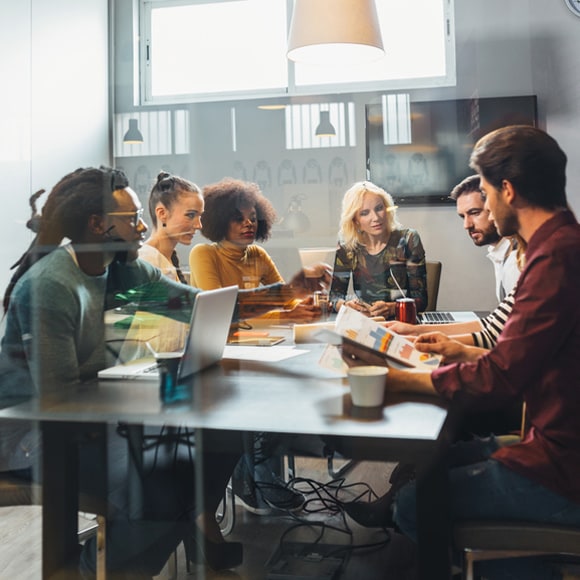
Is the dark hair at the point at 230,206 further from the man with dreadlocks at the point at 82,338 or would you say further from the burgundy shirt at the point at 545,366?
the burgundy shirt at the point at 545,366

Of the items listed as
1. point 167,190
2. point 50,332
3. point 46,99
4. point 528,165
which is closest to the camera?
point 528,165

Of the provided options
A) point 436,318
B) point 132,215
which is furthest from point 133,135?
point 436,318

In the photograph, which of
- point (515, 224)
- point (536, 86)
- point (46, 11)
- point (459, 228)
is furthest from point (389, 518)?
point (46, 11)

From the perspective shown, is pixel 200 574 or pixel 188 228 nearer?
pixel 200 574

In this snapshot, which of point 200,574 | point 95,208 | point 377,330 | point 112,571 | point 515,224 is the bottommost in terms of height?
point 200,574

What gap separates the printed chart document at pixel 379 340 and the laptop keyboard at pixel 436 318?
0.70m

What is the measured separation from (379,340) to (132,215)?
97cm

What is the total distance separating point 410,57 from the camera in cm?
208

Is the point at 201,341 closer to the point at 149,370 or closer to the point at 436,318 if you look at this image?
the point at 149,370

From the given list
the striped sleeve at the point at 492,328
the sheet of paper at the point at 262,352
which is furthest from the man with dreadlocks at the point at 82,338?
the striped sleeve at the point at 492,328

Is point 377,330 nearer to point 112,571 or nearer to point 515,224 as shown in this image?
point 515,224

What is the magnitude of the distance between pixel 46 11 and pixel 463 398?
155 centimetres

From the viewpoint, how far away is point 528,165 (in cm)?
120

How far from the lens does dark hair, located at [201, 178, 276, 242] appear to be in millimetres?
2270
